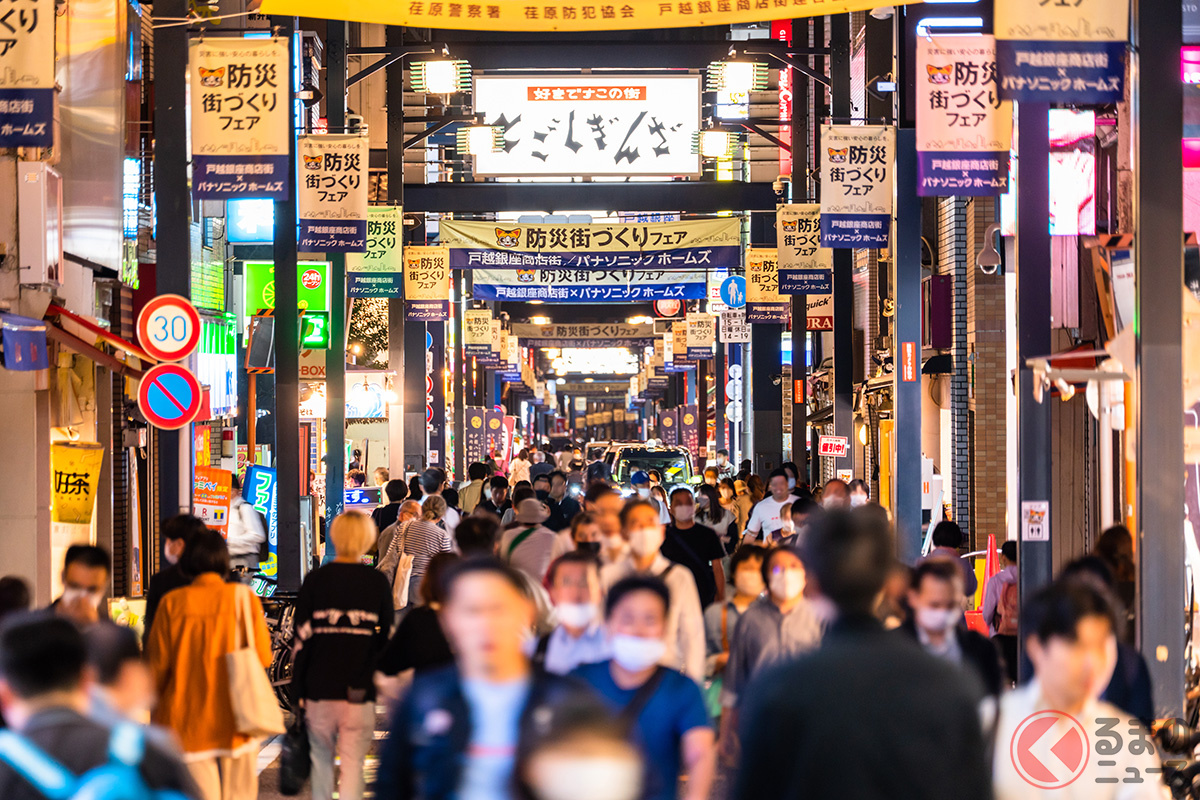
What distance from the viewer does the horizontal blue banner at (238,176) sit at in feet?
41.1

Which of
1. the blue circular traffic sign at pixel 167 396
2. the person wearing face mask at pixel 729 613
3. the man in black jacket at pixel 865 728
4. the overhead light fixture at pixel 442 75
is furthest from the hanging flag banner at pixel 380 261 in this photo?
the man in black jacket at pixel 865 728

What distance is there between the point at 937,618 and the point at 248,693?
3.39 m

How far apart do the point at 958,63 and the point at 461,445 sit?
117ft

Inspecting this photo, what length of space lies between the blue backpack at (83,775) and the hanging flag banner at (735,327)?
29.8 meters

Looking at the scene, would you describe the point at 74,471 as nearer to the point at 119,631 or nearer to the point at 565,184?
the point at 119,631

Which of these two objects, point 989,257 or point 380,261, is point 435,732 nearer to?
point 989,257

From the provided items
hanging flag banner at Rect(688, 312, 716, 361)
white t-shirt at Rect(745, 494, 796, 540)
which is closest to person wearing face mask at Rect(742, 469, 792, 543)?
white t-shirt at Rect(745, 494, 796, 540)

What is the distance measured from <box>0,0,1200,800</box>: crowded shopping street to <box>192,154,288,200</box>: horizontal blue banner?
0.05 meters

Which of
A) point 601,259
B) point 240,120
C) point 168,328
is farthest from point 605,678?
point 601,259

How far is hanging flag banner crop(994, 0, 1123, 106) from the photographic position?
29.9ft

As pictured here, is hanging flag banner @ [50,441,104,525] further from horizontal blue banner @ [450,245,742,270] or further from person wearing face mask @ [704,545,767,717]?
horizontal blue banner @ [450,245,742,270]

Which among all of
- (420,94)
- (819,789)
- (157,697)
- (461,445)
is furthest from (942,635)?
(461,445)

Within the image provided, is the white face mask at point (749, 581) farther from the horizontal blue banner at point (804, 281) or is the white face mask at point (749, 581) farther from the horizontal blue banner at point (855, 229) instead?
the horizontal blue banner at point (804, 281)

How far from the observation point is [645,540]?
23.9 feet
